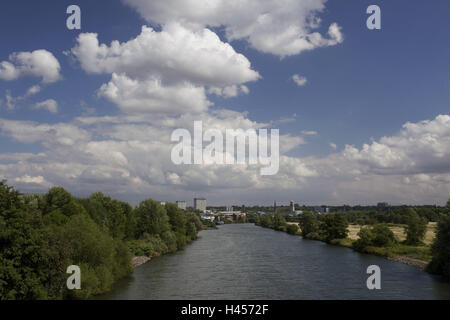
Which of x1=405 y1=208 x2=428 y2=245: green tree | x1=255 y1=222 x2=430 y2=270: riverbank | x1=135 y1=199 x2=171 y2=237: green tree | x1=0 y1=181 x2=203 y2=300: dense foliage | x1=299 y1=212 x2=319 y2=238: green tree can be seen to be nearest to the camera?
x1=0 y1=181 x2=203 y2=300: dense foliage

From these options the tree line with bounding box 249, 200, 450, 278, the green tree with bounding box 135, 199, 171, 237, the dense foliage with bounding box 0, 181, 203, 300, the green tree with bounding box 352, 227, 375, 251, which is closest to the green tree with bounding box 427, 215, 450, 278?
the tree line with bounding box 249, 200, 450, 278

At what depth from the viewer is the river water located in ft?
113

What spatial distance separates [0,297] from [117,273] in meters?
16.4

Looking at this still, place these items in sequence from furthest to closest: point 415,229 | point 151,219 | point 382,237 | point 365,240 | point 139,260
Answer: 1. point 151,219
2. point 365,240
3. point 415,229
4. point 382,237
5. point 139,260

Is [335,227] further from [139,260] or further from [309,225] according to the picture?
[139,260]

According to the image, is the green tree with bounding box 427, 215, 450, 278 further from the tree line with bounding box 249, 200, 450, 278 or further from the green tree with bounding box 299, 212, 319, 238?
the green tree with bounding box 299, 212, 319, 238

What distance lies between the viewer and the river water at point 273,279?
3438 cm

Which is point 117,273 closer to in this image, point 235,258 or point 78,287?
point 78,287

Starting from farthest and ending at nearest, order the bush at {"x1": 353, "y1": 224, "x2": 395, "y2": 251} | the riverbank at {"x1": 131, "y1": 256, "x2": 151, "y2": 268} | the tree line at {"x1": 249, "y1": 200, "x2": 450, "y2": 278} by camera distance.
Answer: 1. the bush at {"x1": 353, "y1": 224, "x2": 395, "y2": 251}
2. the riverbank at {"x1": 131, "y1": 256, "x2": 151, "y2": 268}
3. the tree line at {"x1": 249, "y1": 200, "x2": 450, "y2": 278}

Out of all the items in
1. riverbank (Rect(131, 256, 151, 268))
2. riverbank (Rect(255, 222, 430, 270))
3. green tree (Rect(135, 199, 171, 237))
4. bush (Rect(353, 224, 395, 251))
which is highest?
green tree (Rect(135, 199, 171, 237))

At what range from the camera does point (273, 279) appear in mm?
41469

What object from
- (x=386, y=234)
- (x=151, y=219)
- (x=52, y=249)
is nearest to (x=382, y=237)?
(x=386, y=234)
